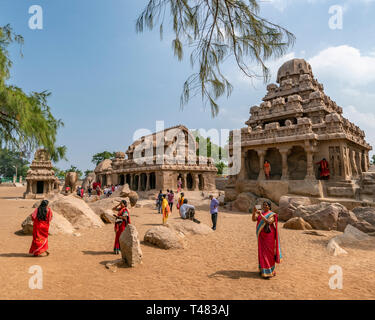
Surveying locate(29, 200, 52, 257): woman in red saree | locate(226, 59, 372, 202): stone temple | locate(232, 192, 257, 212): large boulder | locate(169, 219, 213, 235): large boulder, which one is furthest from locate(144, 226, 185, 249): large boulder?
locate(226, 59, 372, 202): stone temple

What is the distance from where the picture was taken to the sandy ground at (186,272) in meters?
3.91

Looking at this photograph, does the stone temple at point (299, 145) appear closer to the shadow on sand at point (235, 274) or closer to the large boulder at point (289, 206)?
the large boulder at point (289, 206)

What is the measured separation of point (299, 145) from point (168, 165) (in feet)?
49.8

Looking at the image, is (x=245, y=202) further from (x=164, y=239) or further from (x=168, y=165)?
(x=168, y=165)

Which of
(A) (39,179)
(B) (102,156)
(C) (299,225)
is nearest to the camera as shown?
(C) (299,225)

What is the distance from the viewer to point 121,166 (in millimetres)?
34375

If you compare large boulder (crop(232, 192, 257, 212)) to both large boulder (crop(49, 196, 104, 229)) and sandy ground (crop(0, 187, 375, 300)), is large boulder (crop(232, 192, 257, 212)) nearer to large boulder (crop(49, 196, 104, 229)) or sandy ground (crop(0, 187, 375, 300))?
sandy ground (crop(0, 187, 375, 300))

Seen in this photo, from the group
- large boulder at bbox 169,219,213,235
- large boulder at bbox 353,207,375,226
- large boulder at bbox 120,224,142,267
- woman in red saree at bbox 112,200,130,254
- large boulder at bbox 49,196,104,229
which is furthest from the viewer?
large boulder at bbox 49,196,104,229

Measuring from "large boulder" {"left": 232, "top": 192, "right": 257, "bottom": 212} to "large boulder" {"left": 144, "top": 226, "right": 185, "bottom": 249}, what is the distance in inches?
358

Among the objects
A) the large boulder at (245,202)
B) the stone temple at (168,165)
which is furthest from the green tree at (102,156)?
the large boulder at (245,202)

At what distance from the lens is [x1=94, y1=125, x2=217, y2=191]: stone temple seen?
90.4 ft

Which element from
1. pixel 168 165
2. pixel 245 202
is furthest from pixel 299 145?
pixel 168 165

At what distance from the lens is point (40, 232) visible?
5785 millimetres
